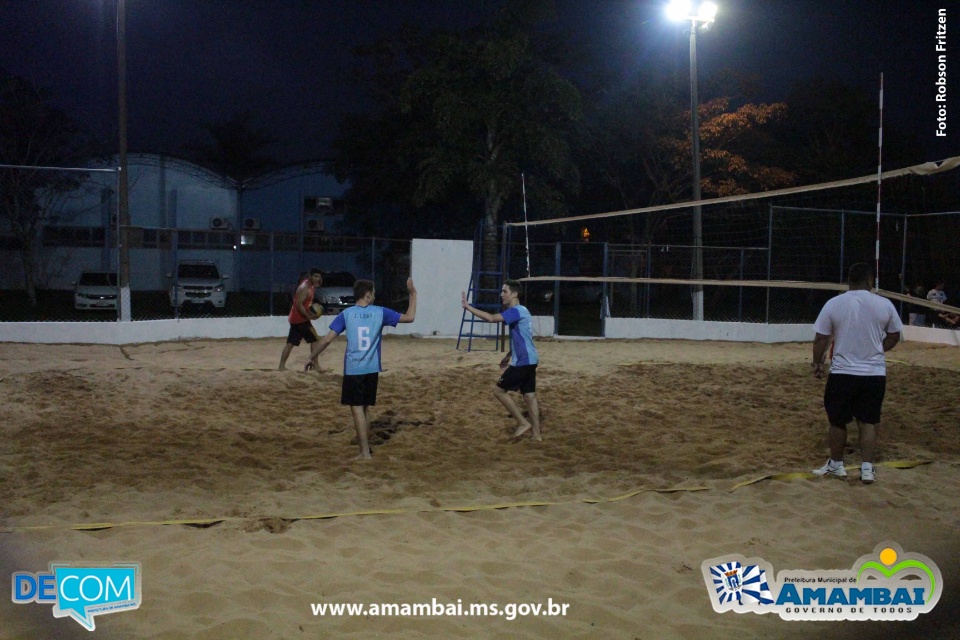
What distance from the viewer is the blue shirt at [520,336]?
7754mm

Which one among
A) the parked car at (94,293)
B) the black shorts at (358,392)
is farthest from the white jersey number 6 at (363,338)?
the parked car at (94,293)

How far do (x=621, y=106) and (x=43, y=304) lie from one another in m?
18.6

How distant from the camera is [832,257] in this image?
880 inches

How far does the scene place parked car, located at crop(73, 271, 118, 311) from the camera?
21.6 metres

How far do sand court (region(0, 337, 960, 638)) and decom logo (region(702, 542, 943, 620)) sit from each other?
9 centimetres

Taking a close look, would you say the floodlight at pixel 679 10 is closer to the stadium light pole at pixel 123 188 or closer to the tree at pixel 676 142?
the tree at pixel 676 142

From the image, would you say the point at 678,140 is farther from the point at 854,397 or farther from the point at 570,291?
the point at 854,397

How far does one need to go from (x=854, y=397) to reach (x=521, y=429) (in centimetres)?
300

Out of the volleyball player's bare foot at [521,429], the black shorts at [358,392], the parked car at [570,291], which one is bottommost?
the volleyball player's bare foot at [521,429]

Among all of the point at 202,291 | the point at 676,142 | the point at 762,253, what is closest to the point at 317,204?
the point at 202,291

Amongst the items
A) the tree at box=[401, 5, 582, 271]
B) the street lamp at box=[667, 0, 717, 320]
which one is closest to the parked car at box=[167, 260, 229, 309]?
the tree at box=[401, 5, 582, 271]

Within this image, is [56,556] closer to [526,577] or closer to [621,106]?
[526,577]

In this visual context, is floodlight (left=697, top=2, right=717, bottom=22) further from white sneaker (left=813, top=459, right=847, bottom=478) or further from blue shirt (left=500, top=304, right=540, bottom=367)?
white sneaker (left=813, top=459, right=847, bottom=478)

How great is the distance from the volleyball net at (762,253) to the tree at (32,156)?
14.6 meters
